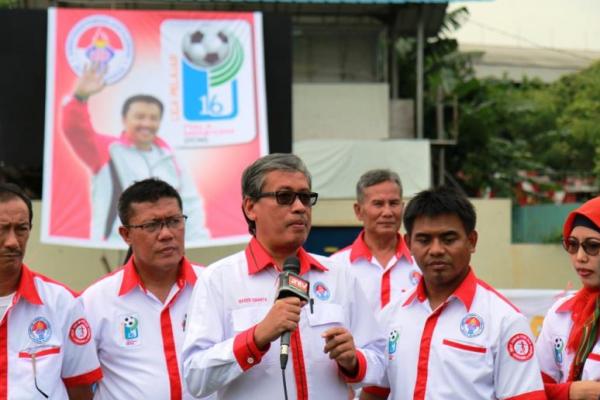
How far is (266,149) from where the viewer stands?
1399cm

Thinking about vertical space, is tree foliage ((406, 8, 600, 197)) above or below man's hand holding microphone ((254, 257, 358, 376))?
above

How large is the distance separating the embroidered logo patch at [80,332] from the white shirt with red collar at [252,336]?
747mm

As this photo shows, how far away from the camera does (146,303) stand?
13.6ft

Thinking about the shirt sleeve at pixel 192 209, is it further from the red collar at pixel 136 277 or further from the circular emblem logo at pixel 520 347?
the circular emblem logo at pixel 520 347

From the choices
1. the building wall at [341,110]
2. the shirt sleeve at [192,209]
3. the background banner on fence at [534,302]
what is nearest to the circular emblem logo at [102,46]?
the shirt sleeve at [192,209]

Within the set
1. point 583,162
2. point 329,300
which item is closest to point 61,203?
point 329,300

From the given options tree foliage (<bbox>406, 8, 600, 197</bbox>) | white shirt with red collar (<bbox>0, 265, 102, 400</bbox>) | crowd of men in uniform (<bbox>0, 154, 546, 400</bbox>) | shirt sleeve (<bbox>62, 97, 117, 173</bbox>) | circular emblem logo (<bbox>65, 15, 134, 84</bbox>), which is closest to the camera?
crowd of men in uniform (<bbox>0, 154, 546, 400</bbox>)

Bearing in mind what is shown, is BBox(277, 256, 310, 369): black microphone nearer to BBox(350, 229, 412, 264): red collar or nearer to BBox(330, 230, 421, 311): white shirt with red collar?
BBox(330, 230, 421, 311): white shirt with red collar

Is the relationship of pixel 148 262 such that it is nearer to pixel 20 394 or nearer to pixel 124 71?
pixel 20 394

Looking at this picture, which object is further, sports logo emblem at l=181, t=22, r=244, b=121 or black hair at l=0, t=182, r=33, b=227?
sports logo emblem at l=181, t=22, r=244, b=121

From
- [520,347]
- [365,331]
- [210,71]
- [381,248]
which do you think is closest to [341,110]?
[210,71]

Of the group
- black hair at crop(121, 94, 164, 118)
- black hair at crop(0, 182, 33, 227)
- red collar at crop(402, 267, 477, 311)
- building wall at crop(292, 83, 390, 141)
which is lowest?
red collar at crop(402, 267, 477, 311)

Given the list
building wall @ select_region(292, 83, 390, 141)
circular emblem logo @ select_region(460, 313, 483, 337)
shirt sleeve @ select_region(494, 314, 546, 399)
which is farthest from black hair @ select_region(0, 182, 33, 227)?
building wall @ select_region(292, 83, 390, 141)

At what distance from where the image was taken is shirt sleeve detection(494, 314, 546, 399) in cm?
319
